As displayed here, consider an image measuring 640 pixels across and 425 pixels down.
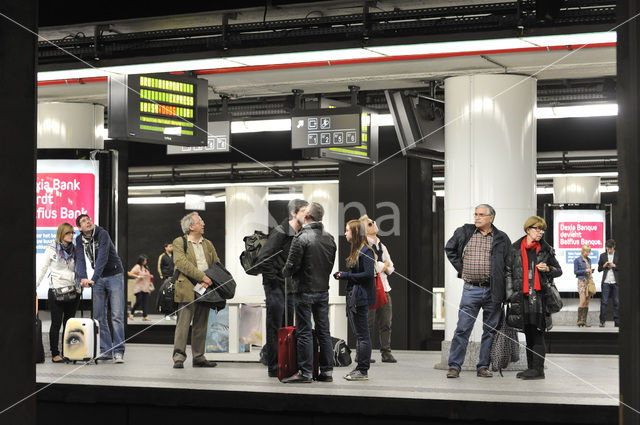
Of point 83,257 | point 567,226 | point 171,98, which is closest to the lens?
point 83,257

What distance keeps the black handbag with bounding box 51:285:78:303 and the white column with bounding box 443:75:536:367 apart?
4.43 metres

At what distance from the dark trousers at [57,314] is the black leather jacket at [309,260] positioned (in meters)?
3.39

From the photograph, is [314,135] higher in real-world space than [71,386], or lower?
higher

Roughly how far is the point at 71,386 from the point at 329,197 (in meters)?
17.3

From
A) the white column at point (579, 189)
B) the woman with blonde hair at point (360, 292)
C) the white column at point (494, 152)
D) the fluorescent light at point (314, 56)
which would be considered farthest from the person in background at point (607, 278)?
the fluorescent light at point (314, 56)

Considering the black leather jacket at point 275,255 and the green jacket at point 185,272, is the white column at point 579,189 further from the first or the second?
the black leather jacket at point 275,255

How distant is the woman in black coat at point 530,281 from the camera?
30.5 feet

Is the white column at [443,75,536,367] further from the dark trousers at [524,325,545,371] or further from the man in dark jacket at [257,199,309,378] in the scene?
A: the man in dark jacket at [257,199,309,378]

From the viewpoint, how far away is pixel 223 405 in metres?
8.59

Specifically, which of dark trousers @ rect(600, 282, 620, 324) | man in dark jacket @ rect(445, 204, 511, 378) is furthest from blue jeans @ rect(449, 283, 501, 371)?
dark trousers @ rect(600, 282, 620, 324)

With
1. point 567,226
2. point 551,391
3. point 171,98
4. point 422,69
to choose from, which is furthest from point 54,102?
point 567,226

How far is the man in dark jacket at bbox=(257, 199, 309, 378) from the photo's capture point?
9.43 metres

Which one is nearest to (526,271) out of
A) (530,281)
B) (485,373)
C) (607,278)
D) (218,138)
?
(530,281)

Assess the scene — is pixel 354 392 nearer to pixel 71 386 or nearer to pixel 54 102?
pixel 71 386
